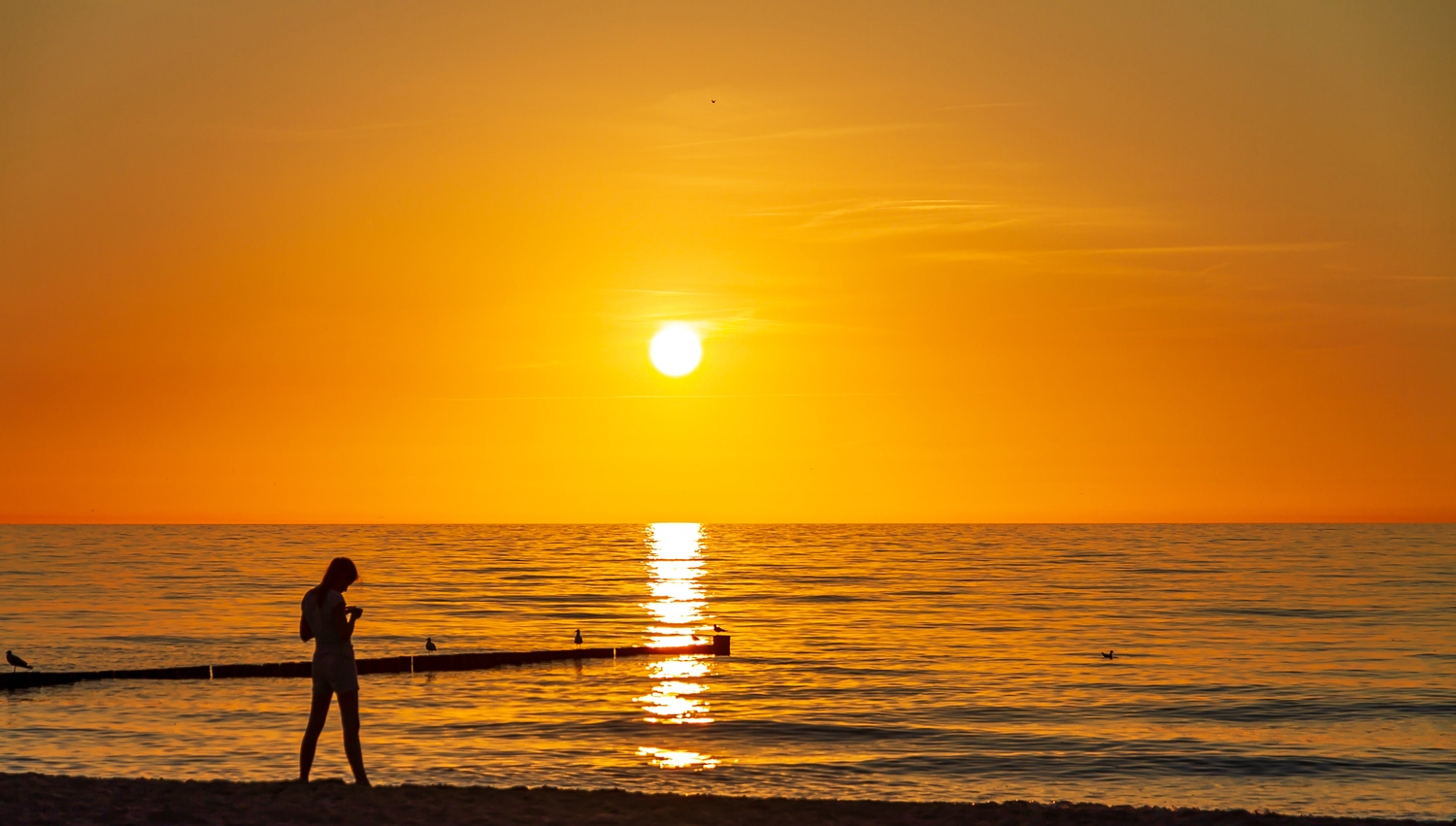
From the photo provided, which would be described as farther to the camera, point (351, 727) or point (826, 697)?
point (826, 697)

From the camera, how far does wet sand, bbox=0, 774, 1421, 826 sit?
1373 cm

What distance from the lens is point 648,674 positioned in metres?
40.3

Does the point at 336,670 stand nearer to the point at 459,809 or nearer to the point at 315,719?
the point at 315,719

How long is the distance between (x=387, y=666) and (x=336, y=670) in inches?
1010

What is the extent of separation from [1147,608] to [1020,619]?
1333 centimetres

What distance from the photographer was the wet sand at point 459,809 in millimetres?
13734

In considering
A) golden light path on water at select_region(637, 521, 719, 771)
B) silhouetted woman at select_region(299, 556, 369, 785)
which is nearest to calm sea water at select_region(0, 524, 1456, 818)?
golden light path on water at select_region(637, 521, 719, 771)

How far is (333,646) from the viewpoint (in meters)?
14.3

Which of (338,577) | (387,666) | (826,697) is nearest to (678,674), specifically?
(826,697)

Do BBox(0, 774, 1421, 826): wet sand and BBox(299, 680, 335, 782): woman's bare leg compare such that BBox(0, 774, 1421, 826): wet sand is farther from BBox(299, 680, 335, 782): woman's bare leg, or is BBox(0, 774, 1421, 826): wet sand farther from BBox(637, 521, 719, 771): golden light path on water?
BBox(637, 521, 719, 771): golden light path on water

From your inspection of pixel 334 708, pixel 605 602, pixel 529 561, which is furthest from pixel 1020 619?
pixel 529 561

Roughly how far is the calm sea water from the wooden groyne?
66 cm

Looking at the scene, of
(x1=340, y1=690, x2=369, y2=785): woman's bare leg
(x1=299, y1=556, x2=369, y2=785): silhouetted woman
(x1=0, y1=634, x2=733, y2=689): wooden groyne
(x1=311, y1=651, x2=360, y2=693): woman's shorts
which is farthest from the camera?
(x1=0, y1=634, x2=733, y2=689): wooden groyne

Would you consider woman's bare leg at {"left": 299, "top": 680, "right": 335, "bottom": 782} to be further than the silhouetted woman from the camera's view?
Yes
